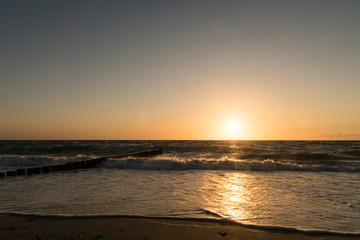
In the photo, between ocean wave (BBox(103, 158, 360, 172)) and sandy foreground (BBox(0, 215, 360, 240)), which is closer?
sandy foreground (BBox(0, 215, 360, 240))

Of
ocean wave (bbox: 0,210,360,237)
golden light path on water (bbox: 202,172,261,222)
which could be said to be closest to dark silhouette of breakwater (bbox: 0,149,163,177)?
ocean wave (bbox: 0,210,360,237)

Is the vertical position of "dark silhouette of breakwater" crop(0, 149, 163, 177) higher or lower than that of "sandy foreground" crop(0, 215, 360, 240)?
lower

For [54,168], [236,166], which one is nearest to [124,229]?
[54,168]

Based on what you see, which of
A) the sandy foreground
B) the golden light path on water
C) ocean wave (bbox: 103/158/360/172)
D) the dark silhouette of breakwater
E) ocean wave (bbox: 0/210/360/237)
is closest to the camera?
the sandy foreground

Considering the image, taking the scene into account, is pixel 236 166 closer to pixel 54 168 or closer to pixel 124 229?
pixel 54 168

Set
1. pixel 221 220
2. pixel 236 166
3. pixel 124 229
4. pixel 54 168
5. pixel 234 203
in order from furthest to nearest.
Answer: pixel 236 166 < pixel 54 168 < pixel 234 203 < pixel 221 220 < pixel 124 229

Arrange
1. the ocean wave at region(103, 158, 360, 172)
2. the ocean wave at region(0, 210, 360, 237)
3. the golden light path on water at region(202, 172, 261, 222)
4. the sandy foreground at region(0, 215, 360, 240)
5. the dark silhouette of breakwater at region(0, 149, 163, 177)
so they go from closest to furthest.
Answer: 1. the sandy foreground at region(0, 215, 360, 240)
2. the ocean wave at region(0, 210, 360, 237)
3. the golden light path on water at region(202, 172, 261, 222)
4. the dark silhouette of breakwater at region(0, 149, 163, 177)
5. the ocean wave at region(103, 158, 360, 172)

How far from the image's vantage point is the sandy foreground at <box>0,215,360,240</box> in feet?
15.0

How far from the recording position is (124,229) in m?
4.91

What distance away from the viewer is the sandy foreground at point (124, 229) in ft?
15.0

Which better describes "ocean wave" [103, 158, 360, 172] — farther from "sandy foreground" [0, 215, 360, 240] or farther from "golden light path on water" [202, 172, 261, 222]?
"sandy foreground" [0, 215, 360, 240]

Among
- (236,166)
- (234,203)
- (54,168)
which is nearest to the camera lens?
(234,203)

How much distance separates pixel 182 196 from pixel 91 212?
3.10 meters

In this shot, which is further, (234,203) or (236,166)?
(236,166)
